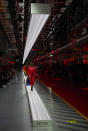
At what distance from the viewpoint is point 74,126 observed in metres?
4.72

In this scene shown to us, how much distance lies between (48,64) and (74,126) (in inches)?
760

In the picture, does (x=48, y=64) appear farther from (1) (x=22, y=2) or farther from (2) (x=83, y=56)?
(1) (x=22, y=2)

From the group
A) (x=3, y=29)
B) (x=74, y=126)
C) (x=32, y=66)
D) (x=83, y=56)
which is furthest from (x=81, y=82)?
(x=74, y=126)

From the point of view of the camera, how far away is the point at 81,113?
590cm

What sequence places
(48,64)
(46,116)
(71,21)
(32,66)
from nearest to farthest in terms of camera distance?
(46,116)
(32,66)
(71,21)
(48,64)

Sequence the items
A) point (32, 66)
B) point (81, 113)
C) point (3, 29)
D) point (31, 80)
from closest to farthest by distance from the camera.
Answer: point (81, 113), point (32, 66), point (31, 80), point (3, 29)

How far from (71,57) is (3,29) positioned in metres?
4.70

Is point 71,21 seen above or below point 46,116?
above

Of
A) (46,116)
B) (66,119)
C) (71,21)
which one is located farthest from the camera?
(71,21)

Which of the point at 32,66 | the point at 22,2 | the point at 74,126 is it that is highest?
the point at 22,2

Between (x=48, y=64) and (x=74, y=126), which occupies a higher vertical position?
(x=48, y=64)

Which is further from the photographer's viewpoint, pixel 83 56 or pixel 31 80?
pixel 83 56

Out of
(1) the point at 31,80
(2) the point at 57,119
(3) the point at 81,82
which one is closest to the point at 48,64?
(3) the point at 81,82

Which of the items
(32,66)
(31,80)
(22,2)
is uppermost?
(22,2)
